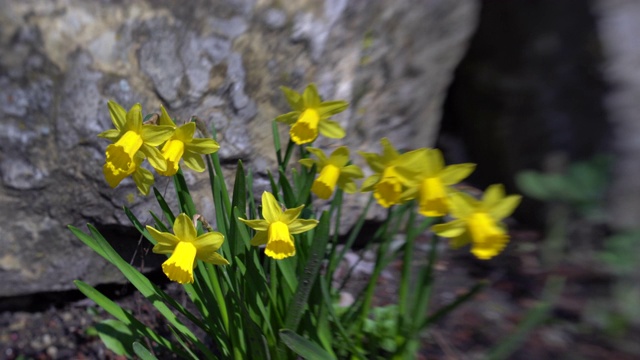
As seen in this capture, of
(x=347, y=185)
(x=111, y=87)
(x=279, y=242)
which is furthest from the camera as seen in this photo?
(x=111, y=87)

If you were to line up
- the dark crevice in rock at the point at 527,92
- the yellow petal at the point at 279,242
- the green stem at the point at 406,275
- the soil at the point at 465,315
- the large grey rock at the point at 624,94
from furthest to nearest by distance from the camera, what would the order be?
the dark crevice in rock at the point at 527,92 → the large grey rock at the point at 624,94 → the soil at the point at 465,315 → the green stem at the point at 406,275 → the yellow petal at the point at 279,242

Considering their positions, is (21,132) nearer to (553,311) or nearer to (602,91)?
(553,311)

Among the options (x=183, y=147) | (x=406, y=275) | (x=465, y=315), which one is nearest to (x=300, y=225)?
(x=183, y=147)

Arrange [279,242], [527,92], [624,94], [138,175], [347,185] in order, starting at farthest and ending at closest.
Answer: [527,92] → [624,94] → [347,185] → [138,175] → [279,242]

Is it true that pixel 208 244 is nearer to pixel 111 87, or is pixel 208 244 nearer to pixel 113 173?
pixel 113 173

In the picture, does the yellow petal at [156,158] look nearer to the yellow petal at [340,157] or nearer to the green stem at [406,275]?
the yellow petal at [340,157]

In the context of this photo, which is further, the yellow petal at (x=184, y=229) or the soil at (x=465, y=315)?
the soil at (x=465, y=315)

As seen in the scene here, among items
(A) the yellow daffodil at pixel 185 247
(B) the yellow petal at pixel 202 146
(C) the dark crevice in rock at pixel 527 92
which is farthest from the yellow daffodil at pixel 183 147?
(C) the dark crevice in rock at pixel 527 92
